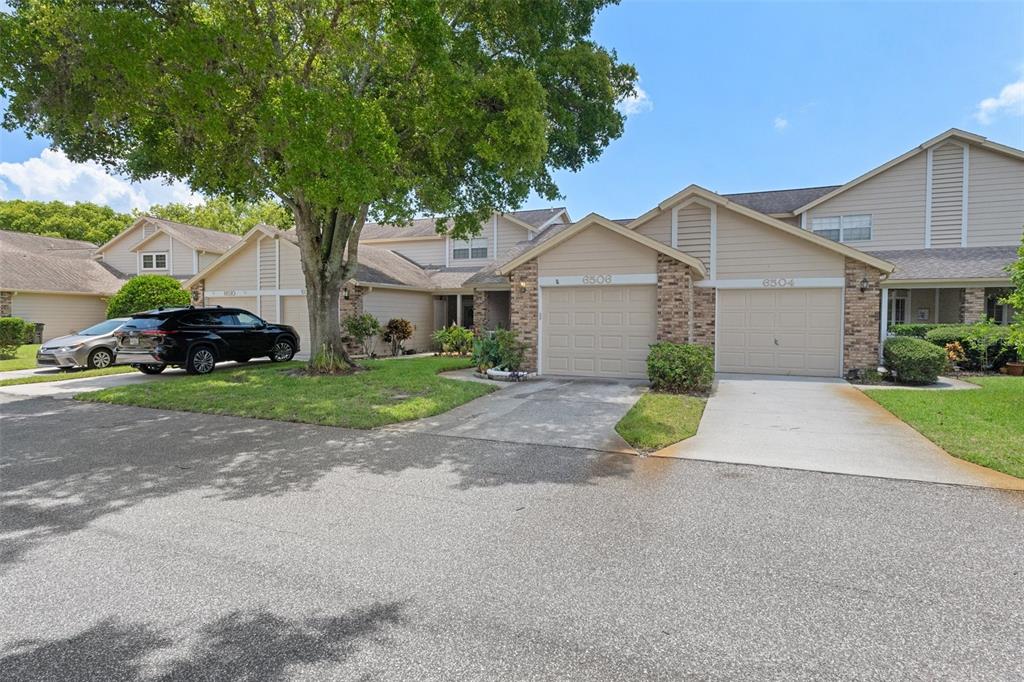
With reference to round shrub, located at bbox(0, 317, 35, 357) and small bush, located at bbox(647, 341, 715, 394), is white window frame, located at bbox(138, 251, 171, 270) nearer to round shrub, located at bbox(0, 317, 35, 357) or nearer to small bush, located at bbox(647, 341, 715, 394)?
round shrub, located at bbox(0, 317, 35, 357)

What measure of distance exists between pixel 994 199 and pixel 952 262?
267 centimetres

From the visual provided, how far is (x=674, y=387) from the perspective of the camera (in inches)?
432

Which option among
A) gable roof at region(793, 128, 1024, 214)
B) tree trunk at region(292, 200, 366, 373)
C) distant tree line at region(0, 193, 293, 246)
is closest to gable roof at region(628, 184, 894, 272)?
gable roof at region(793, 128, 1024, 214)

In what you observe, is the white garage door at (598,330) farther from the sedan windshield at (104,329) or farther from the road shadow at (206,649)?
the sedan windshield at (104,329)

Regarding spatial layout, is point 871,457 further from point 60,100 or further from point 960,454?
point 60,100

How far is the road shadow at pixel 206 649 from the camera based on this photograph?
2.58m

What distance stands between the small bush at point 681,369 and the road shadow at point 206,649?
871cm

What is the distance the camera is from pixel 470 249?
24.4 m

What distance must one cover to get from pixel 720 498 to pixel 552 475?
1.68 meters

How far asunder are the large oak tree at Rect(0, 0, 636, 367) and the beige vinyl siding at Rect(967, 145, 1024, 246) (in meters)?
11.9

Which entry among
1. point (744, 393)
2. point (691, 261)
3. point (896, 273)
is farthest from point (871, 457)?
point (896, 273)

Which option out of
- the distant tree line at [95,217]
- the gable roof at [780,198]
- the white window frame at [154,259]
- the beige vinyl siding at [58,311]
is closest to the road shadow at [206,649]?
the gable roof at [780,198]

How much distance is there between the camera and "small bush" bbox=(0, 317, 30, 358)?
17.8 m

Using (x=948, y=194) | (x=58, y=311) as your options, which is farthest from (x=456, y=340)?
(x=58, y=311)
